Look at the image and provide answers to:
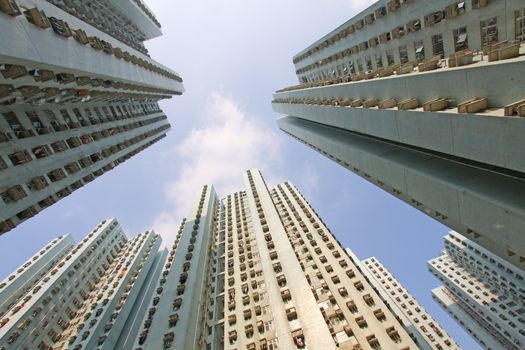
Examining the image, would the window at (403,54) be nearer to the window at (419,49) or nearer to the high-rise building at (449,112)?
the high-rise building at (449,112)

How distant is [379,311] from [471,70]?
77.4 ft

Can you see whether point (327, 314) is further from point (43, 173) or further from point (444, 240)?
point (444, 240)

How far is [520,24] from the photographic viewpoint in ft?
59.5

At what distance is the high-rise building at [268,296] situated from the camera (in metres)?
30.1

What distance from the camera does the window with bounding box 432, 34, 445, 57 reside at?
25078mm

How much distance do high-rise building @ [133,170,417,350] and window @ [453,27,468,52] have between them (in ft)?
75.2

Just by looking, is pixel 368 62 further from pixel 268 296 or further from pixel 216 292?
pixel 216 292

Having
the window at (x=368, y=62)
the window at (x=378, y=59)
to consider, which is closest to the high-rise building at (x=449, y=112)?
the window at (x=378, y=59)

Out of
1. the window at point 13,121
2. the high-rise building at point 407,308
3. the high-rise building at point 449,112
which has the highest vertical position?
the window at point 13,121

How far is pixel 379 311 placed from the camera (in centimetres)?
3116

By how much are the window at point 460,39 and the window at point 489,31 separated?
4.94ft

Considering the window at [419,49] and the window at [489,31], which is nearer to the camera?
the window at [489,31]

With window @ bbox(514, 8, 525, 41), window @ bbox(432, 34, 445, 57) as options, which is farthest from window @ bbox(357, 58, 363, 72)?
window @ bbox(514, 8, 525, 41)

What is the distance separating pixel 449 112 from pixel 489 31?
786 centimetres
